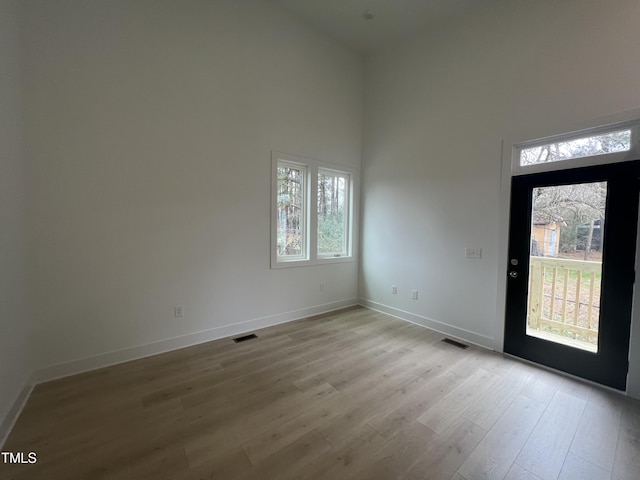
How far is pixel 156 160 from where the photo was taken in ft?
8.66

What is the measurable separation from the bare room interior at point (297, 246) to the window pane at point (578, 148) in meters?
0.02

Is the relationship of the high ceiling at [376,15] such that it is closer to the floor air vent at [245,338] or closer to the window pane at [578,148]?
the window pane at [578,148]

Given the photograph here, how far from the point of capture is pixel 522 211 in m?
2.69

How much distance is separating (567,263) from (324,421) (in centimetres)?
263

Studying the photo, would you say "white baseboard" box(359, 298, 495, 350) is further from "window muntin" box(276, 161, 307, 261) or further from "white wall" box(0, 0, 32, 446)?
"white wall" box(0, 0, 32, 446)

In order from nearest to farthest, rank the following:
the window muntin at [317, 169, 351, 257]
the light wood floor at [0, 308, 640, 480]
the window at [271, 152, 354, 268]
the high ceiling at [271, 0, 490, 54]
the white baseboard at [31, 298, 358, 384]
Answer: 1. the light wood floor at [0, 308, 640, 480]
2. the white baseboard at [31, 298, 358, 384]
3. the high ceiling at [271, 0, 490, 54]
4. the window at [271, 152, 354, 268]
5. the window muntin at [317, 169, 351, 257]

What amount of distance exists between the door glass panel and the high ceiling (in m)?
2.48

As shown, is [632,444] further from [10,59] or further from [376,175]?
[10,59]

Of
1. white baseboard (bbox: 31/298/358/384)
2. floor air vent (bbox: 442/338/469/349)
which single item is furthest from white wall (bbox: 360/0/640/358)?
white baseboard (bbox: 31/298/358/384)

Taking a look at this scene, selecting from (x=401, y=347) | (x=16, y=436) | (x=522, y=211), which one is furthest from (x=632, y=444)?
(x=16, y=436)

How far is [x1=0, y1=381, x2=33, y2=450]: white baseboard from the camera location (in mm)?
1637

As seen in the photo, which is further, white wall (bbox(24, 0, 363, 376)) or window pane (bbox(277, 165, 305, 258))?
window pane (bbox(277, 165, 305, 258))

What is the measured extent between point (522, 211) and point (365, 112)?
283cm

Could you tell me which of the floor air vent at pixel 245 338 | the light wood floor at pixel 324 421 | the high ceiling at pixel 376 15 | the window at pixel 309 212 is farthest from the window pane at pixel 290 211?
the high ceiling at pixel 376 15
